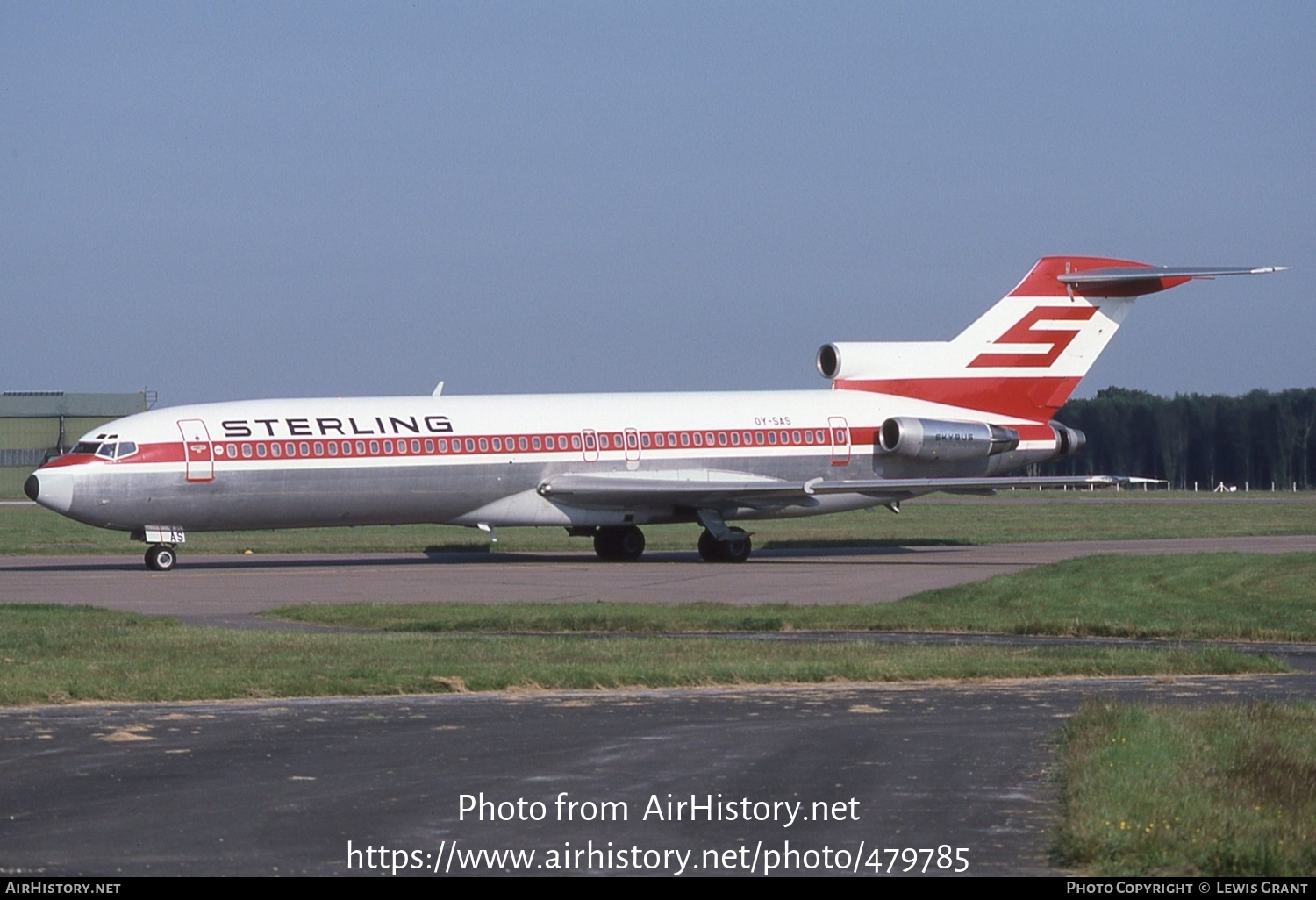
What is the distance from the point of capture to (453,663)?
17484 millimetres

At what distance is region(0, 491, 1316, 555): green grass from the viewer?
141 feet

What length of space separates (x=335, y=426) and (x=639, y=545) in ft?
24.5

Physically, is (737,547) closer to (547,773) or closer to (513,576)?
(513,576)

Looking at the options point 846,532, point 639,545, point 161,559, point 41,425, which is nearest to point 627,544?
point 639,545

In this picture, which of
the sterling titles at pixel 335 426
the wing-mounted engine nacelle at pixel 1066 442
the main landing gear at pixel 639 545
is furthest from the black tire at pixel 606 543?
the wing-mounted engine nacelle at pixel 1066 442

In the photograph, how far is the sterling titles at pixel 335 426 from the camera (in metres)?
33.0

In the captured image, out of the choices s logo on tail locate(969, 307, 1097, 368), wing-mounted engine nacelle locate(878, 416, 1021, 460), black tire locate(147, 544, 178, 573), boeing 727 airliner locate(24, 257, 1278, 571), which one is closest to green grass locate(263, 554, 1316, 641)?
boeing 727 airliner locate(24, 257, 1278, 571)

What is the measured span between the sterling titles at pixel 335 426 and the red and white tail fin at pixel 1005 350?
33.6 ft

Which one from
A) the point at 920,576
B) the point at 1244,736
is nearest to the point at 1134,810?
the point at 1244,736

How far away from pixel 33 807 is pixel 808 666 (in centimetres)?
881

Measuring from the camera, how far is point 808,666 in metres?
17.1

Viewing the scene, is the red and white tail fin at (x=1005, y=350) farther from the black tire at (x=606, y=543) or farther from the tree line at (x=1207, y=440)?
the tree line at (x=1207, y=440)

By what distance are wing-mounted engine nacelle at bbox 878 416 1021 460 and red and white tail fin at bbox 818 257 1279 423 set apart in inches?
45.5
